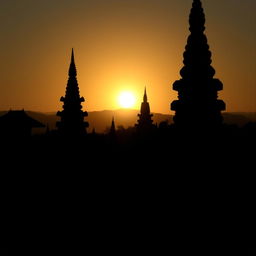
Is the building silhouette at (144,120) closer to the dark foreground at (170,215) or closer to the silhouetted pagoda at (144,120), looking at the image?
the silhouetted pagoda at (144,120)

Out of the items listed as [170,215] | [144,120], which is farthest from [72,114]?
[144,120]

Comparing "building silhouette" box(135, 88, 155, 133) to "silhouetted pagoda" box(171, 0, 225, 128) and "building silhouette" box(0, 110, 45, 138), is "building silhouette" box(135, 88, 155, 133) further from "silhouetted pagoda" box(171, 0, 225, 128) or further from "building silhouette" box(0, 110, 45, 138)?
"silhouetted pagoda" box(171, 0, 225, 128)

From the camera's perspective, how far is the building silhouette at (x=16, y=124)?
152ft

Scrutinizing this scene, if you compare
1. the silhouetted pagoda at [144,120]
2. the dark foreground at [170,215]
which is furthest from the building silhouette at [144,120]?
the dark foreground at [170,215]

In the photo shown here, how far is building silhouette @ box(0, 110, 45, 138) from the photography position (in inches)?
1821

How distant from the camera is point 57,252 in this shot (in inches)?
862

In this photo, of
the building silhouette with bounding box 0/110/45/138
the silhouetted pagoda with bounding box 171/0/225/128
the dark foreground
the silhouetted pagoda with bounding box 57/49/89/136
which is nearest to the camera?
the dark foreground

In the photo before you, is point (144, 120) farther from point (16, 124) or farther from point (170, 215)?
point (170, 215)

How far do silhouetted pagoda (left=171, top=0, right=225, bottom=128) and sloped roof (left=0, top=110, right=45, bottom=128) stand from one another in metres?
26.2

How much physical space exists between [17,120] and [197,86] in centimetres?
2709

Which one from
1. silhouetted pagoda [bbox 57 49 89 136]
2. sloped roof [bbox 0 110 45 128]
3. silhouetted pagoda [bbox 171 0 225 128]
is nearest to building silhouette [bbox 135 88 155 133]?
sloped roof [bbox 0 110 45 128]

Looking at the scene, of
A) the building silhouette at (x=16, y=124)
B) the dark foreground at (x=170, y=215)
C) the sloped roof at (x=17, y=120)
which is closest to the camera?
the dark foreground at (x=170, y=215)

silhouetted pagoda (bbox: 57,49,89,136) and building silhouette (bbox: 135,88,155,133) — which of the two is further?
building silhouette (bbox: 135,88,155,133)

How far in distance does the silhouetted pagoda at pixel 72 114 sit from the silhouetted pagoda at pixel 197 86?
62.9ft
